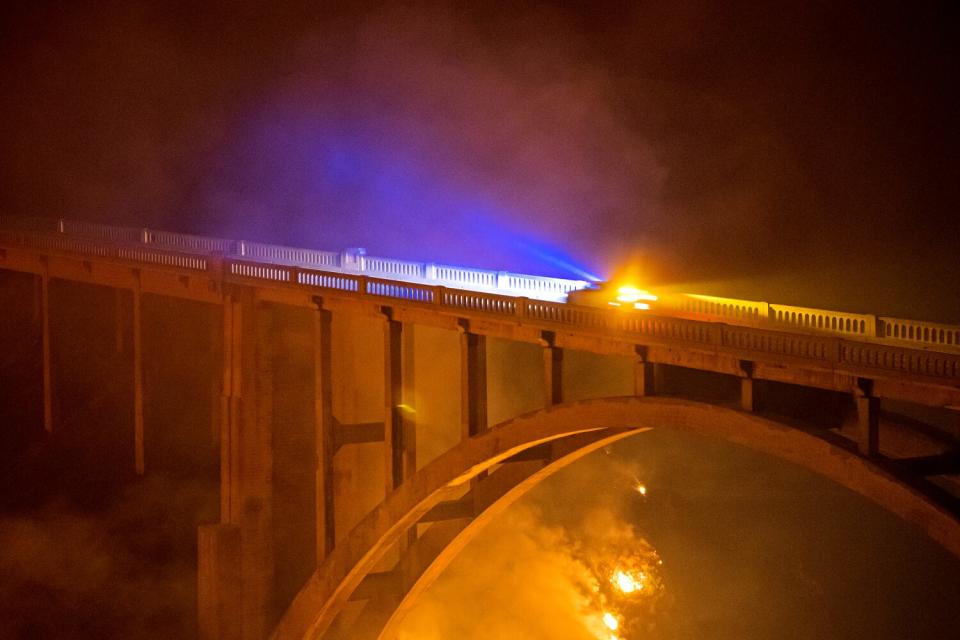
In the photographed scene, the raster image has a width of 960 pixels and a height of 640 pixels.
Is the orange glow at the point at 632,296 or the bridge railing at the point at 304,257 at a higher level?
the bridge railing at the point at 304,257

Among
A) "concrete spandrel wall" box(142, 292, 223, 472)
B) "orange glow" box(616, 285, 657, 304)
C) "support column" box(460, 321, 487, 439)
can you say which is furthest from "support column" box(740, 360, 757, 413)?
"concrete spandrel wall" box(142, 292, 223, 472)

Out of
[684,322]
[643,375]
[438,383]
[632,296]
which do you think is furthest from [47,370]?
[684,322]

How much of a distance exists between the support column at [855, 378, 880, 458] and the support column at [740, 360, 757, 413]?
1417 millimetres

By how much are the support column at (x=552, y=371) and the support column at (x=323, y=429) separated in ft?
18.5

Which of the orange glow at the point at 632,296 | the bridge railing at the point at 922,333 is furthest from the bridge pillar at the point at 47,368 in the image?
the bridge railing at the point at 922,333

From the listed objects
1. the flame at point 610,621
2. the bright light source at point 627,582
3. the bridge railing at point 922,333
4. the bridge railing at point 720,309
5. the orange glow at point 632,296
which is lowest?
the flame at point 610,621

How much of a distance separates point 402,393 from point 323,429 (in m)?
2.09

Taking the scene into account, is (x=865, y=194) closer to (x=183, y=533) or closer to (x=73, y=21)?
(x=183, y=533)

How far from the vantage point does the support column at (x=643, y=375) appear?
14.5 meters

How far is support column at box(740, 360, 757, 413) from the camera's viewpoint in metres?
13.1

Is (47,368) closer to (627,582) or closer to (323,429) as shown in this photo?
(323,429)

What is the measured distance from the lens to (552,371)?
52.2 feet

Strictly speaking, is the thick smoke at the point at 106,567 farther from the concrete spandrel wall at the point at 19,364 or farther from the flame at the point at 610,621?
the flame at the point at 610,621

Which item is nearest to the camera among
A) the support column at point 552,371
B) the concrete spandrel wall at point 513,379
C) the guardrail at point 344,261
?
the support column at point 552,371
